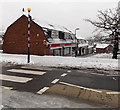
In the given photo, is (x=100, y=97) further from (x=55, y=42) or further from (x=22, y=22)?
(x=22, y=22)

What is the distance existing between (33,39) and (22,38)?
7.53 feet

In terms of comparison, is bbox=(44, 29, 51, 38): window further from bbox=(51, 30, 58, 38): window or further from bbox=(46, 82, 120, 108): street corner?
bbox=(46, 82, 120, 108): street corner

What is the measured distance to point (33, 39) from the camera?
25156mm

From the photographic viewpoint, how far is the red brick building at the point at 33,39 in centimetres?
2402

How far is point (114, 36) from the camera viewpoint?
63.5 ft

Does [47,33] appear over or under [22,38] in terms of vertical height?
over

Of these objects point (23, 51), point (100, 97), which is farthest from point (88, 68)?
point (23, 51)

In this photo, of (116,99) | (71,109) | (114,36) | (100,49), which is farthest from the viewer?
(100,49)

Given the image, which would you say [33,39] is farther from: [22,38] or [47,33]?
[47,33]

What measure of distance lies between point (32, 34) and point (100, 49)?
172 feet

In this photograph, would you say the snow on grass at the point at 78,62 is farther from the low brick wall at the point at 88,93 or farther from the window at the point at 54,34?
the window at the point at 54,34

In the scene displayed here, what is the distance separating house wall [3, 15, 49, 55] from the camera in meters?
24.3

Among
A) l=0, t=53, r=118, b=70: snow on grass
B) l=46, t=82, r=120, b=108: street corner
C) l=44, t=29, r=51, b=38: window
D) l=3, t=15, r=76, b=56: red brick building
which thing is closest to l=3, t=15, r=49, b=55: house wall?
l=3, t=15, r=76, b=56: red brick building

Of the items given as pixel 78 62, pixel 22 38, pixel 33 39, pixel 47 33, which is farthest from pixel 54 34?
pixel 78 62
